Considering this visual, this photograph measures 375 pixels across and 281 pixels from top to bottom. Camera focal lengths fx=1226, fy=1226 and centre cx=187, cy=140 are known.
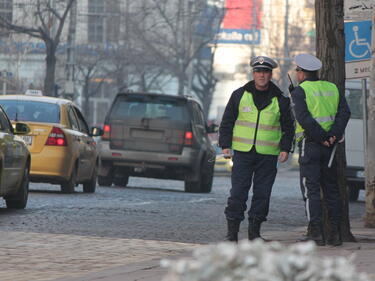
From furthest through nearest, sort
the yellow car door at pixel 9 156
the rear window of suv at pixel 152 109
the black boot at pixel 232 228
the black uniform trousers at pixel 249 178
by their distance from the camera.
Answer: the rear window of suv at pixel 152 109 → the yellow car door at pixel 9 156 → the black boot at pixel 232 228 → the black uniform trousers at pixel 249 178

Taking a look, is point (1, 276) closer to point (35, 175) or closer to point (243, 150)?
point (243, 150)

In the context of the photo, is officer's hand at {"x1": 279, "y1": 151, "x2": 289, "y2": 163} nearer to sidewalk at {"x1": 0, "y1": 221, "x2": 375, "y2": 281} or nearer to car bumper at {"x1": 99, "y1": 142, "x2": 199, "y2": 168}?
sidewalk at {"x1": 0, "y1": 221, "x2": 375, "y2": 281}

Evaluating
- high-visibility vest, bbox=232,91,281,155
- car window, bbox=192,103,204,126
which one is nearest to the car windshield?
car window, bbox=192,103,204,126

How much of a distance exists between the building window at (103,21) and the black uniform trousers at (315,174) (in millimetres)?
43824

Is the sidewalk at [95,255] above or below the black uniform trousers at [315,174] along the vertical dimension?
below

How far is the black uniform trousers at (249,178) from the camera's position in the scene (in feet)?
33.7

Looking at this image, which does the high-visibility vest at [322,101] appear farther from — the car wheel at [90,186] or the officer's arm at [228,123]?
the car wheel at [90,186]

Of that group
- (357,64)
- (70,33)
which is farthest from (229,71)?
(357,64)

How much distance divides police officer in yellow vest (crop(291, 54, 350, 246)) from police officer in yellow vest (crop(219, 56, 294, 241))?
0.55ft

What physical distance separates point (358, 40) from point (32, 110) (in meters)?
6.46

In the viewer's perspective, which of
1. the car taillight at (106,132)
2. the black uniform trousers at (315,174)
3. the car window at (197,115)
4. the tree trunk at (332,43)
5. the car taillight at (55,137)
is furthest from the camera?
the car window at (197,115)

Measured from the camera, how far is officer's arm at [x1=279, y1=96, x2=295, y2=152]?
10312mm

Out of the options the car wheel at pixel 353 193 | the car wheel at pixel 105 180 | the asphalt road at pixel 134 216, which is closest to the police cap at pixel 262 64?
the asphalt road at pixel 134 216

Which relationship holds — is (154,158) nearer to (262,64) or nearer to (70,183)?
(70,183)
